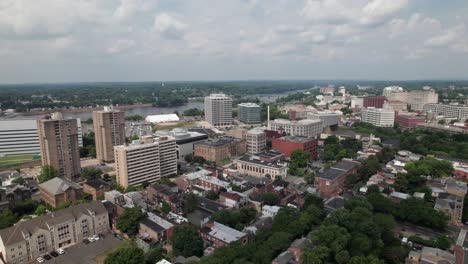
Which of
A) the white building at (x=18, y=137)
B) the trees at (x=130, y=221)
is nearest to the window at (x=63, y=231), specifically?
the trees at (x=130, y=221)

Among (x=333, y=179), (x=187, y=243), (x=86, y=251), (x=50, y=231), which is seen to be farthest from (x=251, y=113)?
(x=86, y=251)

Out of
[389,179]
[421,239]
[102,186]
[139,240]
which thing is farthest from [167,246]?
[389,179]

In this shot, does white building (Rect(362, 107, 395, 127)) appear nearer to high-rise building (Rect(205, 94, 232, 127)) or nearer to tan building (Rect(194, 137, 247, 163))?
high-rise building (Rect(205, 94, 232, 127))

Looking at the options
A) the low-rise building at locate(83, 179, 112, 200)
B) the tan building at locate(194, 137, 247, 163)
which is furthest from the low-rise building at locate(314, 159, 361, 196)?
the low-rise building at locate(83, 179, 112, 200)

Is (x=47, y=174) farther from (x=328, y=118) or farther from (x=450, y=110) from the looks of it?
(x=450, y=110)

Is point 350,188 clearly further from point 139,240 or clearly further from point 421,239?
point 139,240

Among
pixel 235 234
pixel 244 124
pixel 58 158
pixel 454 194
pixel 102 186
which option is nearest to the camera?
pixel 235 234
